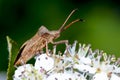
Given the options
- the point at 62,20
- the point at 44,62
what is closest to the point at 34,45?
the point at 44,62

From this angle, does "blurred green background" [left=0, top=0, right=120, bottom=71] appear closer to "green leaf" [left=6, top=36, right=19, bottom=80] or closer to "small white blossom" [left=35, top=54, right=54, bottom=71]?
"small white blossom" [left=35, top=54, right=54, bottom=71]

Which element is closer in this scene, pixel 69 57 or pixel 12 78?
pixel 12 78

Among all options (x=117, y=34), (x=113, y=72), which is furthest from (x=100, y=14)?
(x=113, y=72)

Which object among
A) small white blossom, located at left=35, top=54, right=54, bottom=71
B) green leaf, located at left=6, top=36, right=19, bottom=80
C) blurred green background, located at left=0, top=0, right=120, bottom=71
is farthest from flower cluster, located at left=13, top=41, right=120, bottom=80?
blurred green background, located at left=0, top=0, right=120, bottom=71

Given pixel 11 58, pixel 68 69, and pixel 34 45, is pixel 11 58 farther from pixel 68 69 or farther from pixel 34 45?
pixel 68 69

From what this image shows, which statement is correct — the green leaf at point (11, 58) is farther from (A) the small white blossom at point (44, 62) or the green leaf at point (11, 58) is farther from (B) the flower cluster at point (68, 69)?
(A) the small white blossom at point (44, 62)

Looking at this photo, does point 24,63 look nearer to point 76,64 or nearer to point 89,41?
point 76,64
